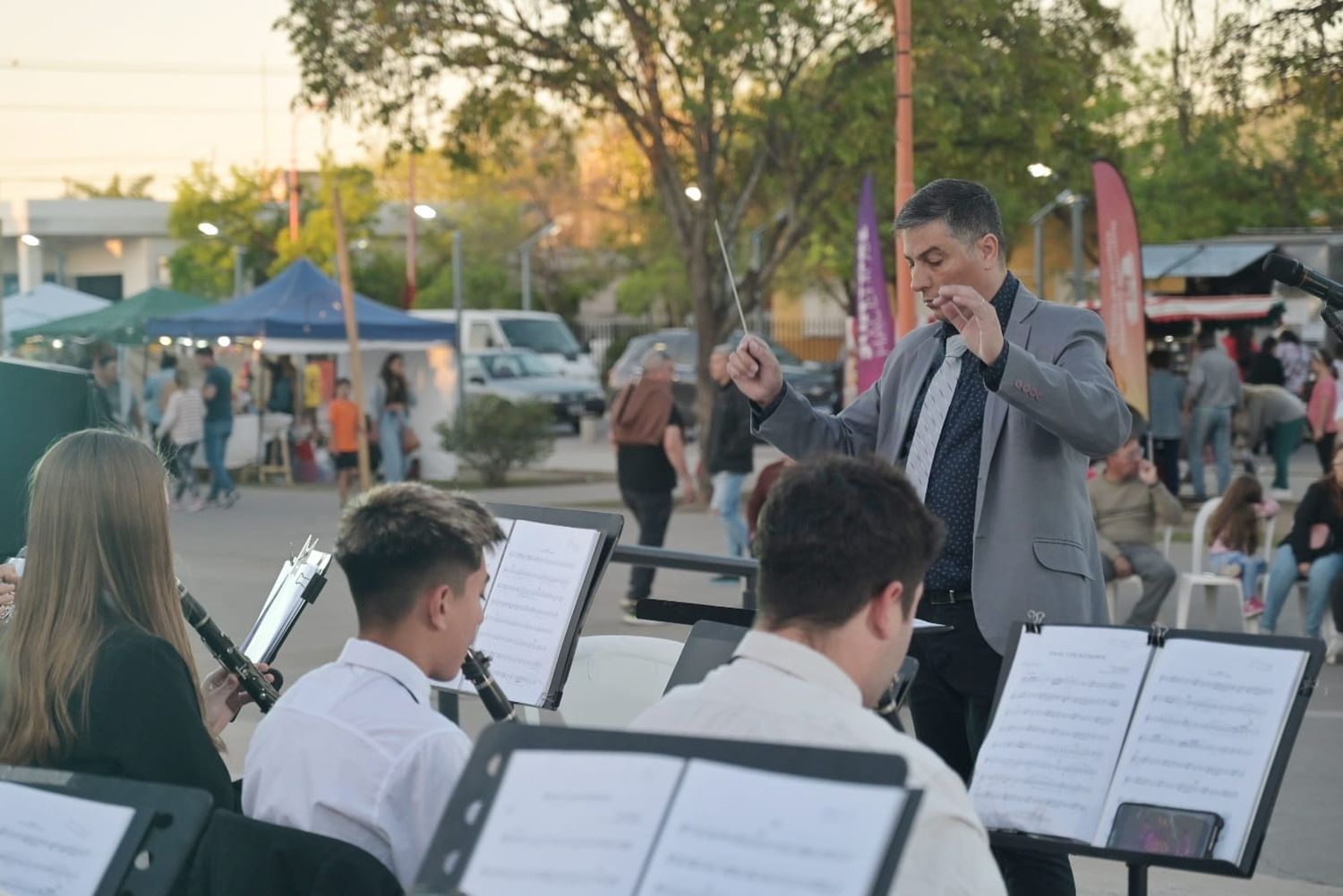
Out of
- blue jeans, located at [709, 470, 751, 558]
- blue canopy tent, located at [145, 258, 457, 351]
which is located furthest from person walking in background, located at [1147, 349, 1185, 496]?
blue canopy tent, located at [145, 258, 457, 351]

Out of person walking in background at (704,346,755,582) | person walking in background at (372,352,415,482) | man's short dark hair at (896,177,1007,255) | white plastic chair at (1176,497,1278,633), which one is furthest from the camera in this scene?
person walking in background at (372,352,415,482)

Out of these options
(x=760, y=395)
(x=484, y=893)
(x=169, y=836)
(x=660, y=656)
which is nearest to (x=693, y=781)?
(x=484, y=893)

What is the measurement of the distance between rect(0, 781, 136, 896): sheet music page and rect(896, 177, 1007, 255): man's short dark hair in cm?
215

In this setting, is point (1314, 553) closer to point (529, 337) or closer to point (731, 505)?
point (731, 505)

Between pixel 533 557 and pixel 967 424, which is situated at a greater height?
pixel 967 424

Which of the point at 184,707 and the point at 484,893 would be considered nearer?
the point at 484,893

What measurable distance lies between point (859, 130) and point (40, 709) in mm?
16092

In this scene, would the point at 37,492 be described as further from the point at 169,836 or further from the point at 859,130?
the point at 859,130

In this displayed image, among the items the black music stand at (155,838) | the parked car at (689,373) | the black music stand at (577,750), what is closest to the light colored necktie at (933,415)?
the black music stand at (155,838)

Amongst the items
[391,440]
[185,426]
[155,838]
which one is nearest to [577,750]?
[155,838]

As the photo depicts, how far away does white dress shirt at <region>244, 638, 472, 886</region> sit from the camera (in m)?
2.88

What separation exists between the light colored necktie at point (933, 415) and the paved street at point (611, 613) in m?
1.67

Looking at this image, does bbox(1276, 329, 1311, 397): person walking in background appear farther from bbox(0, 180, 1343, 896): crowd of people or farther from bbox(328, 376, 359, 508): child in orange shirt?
bbox(0, 180, 1343, 896): crowd of people

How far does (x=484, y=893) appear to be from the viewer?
1903 mm
